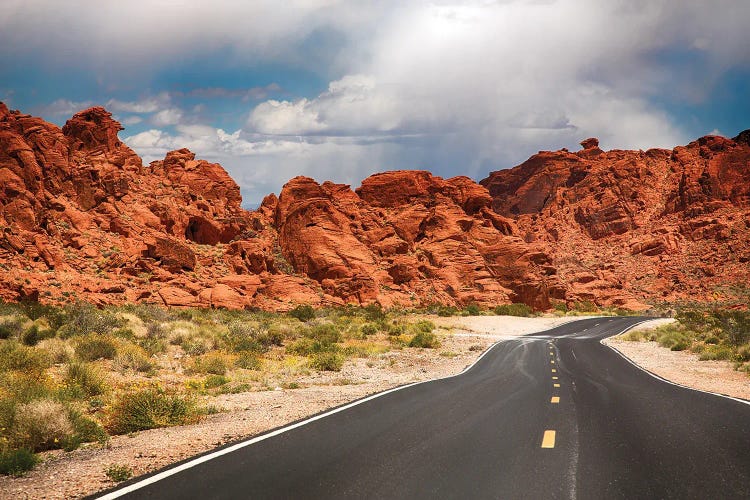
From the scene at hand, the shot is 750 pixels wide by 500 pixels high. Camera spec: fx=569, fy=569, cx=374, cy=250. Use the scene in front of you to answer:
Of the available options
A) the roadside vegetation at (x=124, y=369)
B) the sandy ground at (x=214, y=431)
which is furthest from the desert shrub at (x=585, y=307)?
the sandy ground at (x=214, y=431)

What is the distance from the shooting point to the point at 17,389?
1072 centimetres

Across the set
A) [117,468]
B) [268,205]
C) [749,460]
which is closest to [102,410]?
[117,468]

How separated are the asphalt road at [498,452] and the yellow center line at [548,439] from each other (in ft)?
0.10

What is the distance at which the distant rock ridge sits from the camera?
162 feet

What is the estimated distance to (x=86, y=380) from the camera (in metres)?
13.1

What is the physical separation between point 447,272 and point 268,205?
27489 mm

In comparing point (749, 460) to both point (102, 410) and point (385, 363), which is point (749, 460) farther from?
point (385, 363)

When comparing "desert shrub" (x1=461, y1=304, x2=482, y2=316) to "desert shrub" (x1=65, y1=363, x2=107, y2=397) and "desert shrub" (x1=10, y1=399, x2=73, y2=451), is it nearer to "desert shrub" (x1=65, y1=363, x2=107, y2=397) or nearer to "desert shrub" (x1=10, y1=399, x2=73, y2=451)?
"desert shrub" (x1=65, y1=363, x2=107, y2=397)

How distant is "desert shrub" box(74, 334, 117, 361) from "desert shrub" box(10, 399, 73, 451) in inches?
378

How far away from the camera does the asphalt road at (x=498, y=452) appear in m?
5.98

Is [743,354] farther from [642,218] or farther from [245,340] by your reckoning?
[642,218]

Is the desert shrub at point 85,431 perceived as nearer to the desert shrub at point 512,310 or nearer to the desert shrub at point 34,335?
the desert shrub at point 34,335

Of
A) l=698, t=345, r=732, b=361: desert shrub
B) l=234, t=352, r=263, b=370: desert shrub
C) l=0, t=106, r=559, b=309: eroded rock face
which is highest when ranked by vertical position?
l=0, t=106, r=559, b=309: eroded rock face

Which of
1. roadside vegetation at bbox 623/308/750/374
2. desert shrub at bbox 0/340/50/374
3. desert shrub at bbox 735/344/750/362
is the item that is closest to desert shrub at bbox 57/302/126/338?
desert shrub at bbox 0/340/50/374
